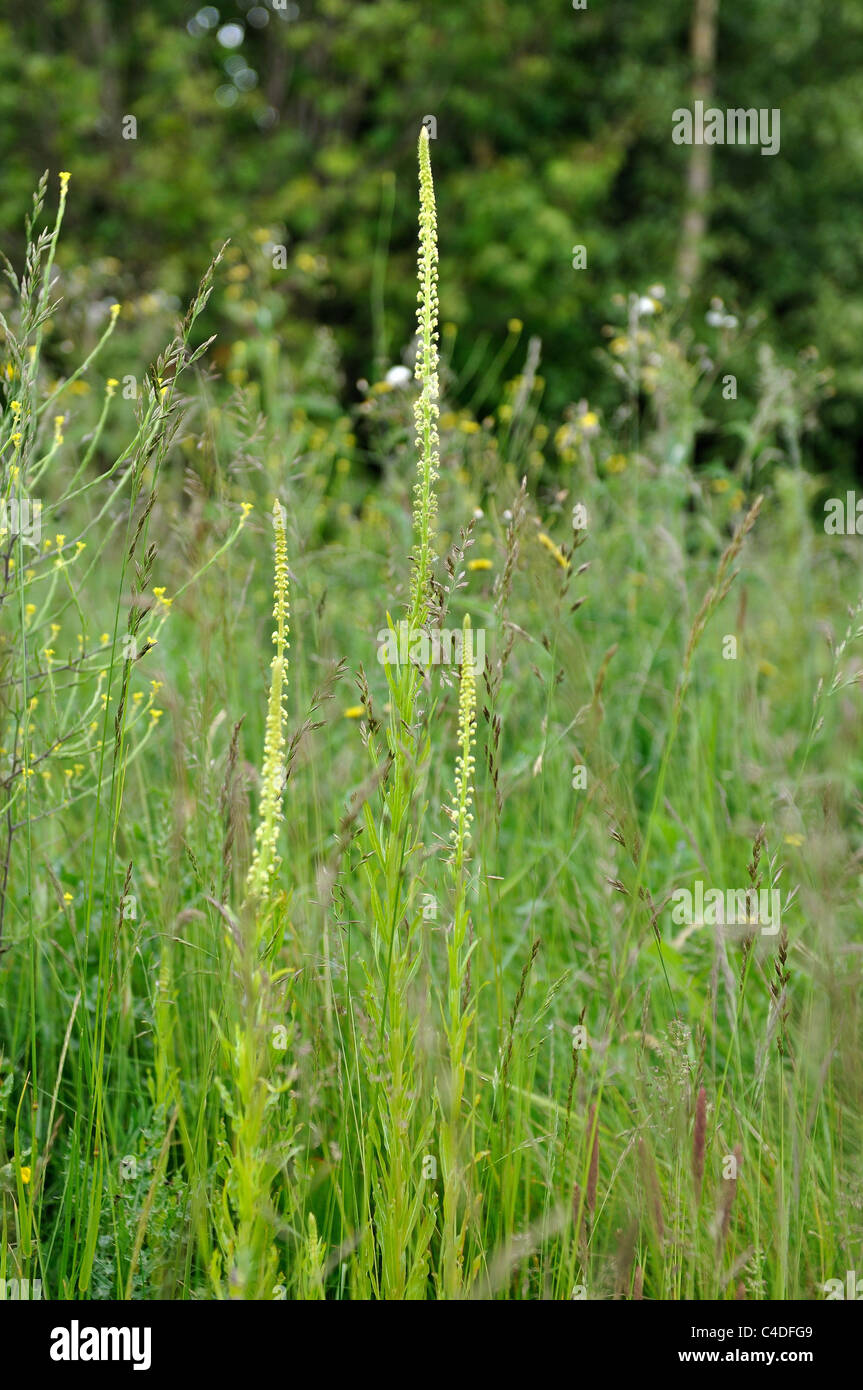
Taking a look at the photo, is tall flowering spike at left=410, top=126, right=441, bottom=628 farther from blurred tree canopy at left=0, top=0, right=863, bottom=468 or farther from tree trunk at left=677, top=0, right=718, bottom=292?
tree trunk at left=677, top=0, right=718, bottom=292

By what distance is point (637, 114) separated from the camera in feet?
43.2

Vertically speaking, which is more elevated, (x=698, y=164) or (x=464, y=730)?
(x=698, y=164)

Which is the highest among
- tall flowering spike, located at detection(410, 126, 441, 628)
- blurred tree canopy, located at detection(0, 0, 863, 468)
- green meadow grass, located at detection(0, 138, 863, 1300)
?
blurred tree canopy, located at detection(0, 0, 863, 468)

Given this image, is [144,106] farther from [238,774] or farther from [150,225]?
[238,774]

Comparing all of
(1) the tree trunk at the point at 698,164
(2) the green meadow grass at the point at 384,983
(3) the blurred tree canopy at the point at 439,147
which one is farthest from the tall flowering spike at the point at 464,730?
(1) the tree trunk at the point at 698,164

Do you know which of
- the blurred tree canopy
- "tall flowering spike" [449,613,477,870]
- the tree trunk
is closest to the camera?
"tall flowering spike" [449,613,477,870]

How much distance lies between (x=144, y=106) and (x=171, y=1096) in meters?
12.1

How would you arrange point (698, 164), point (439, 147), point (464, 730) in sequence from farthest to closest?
1. point (698, 164)
2. point (439, 147)
3. point (464, 730)

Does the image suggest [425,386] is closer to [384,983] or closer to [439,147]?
[384,983]

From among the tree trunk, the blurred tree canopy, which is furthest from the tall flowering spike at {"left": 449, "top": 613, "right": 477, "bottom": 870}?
the tree trunk

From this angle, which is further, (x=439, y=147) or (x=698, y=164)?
(x=698, y=164)

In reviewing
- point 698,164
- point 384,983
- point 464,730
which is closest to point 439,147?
point 698,164

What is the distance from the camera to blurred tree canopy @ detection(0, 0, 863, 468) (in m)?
11.2

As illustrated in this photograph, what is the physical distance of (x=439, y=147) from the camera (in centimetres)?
1275
